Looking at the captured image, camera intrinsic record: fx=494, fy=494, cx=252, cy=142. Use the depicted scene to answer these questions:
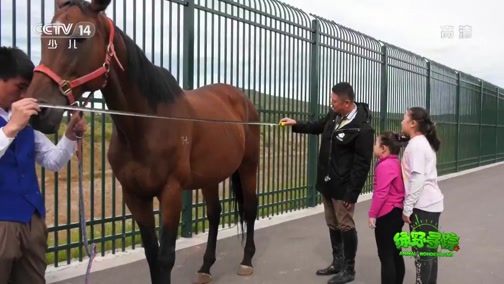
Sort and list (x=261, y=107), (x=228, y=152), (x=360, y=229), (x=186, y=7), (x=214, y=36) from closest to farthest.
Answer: (x=228, y=152), (x=186, y=7), (x=214, y=36), (x=360, y=229), (x=261, y=107)

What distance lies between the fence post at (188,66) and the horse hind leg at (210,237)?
1097mm

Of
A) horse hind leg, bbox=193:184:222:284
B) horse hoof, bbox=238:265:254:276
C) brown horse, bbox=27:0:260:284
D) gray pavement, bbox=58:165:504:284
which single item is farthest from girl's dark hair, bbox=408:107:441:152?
horse hoof, bbox=238:265:254:276

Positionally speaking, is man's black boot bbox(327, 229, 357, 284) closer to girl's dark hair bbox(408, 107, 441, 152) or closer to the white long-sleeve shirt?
the white long-sleeve shirt

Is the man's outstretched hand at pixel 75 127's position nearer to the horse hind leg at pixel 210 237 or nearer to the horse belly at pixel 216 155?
the horse belly at pixel 216 155

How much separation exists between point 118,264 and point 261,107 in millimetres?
3491

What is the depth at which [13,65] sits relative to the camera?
243 centimetres

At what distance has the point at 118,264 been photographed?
507 centimetres

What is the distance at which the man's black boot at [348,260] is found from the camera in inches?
177

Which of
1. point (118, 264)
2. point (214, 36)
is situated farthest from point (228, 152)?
point (214, 36)

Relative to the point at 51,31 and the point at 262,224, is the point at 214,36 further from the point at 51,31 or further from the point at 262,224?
the point at 51,31

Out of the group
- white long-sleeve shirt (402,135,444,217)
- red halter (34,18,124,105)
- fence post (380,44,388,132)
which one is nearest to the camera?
red halter (34,18,124,105)

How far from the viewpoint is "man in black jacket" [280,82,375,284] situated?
4.28 metres

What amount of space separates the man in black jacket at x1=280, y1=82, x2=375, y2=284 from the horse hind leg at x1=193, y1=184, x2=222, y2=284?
111cm

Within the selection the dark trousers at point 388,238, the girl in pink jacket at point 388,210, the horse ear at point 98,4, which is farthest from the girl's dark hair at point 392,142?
the horse ear at point 98,4
